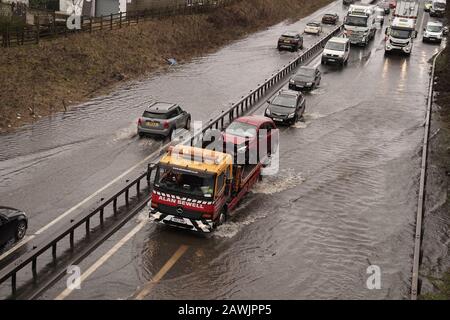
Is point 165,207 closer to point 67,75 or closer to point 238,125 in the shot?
point 238,125

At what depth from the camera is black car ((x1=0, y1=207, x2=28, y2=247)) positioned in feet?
55.3

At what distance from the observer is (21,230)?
58.2 feet

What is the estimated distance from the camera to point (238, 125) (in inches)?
984

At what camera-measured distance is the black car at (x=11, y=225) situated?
1684 cm

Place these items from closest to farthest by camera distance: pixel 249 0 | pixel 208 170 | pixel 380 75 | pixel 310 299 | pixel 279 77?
1. pixel 310 299
2. pixel 208 170
3. pixel 279 77
4. pixel 380 75
5. pixel 249 0

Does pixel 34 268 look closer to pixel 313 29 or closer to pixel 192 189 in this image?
pixel 192 189

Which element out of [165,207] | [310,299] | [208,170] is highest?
[208,170]

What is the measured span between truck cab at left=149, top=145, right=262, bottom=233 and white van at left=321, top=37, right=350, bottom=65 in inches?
1134

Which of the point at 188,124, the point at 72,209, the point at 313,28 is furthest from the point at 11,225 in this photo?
the point at 313,28

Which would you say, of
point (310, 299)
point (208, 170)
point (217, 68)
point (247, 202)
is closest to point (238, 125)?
point (247, 202)

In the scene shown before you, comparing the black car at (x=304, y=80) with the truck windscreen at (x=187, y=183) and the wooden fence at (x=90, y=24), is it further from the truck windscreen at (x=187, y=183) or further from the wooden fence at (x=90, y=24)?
the truck windscreen at (x=187, y=183)

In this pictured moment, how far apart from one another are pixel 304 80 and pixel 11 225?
2477 centimetres

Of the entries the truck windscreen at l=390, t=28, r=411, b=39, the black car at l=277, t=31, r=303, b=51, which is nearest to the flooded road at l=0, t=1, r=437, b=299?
the truck windscreen at l=390, t=28, r=411, b=39

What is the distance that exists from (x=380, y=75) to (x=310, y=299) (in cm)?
3181
